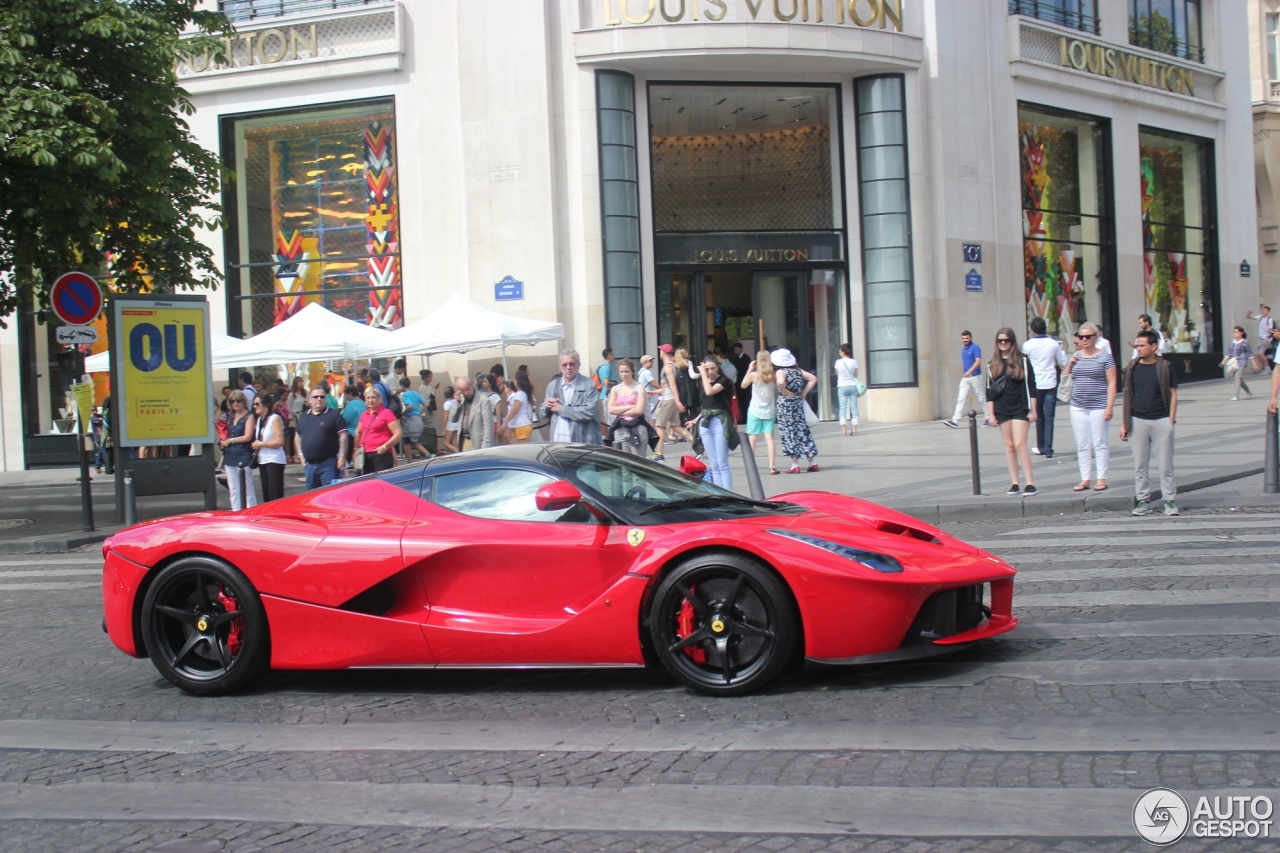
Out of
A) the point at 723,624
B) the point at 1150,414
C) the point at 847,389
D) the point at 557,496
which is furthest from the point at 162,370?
the point at 847,389

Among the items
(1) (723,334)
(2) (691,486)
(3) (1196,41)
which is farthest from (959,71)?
(2) (691,486)

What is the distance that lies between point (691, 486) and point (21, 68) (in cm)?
1120

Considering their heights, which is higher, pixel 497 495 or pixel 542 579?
pixel 497 495

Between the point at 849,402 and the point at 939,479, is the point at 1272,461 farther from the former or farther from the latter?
the point at 849,402

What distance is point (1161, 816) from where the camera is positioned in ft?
12.1

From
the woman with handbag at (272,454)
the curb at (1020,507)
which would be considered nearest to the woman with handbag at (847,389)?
the curb at (1020,507)

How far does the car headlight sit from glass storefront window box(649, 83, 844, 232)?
2010 cm

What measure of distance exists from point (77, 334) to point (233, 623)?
32.0ft

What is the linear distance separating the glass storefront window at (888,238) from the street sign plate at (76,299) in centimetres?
1551

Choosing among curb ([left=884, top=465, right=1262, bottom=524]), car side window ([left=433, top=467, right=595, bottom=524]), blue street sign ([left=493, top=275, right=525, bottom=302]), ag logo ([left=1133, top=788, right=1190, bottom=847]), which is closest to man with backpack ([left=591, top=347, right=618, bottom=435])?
blue street sign ([left=493, top=275, right=525, bottom=302])

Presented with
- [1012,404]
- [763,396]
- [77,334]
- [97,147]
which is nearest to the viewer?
[1012,404]

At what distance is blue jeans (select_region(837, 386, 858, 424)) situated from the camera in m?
22.4

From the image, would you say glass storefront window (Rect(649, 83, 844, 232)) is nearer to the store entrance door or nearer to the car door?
the store entrance door

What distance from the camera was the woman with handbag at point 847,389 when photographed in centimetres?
2231
